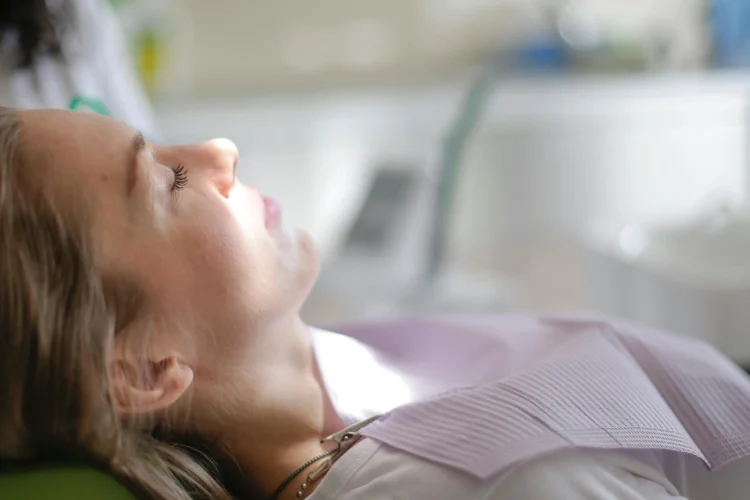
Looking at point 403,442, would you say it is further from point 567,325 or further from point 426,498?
point 567,325

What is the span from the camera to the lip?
0.74m

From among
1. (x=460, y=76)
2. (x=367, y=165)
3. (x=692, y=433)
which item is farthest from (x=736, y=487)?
(x=460, y=76)

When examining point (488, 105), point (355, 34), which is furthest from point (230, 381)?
point (355, 34)

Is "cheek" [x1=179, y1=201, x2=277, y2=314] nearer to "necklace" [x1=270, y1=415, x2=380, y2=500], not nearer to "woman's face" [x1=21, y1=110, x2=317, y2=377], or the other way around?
"woman's face" [x1=21, y1=110, x2=317, y2=377]

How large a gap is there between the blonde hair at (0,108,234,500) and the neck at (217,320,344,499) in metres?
0.07

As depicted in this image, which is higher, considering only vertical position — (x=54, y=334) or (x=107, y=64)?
(x=107, y=64)

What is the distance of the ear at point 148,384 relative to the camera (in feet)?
2.16

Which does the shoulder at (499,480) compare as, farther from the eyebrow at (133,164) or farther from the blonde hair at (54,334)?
the eyebrow at (133,164)

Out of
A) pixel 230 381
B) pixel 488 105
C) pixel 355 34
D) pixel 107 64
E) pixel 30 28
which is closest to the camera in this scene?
pixel 230 381

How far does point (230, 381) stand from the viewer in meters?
0.69

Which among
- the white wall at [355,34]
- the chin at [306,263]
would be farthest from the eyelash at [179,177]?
the white wall at [355,34]

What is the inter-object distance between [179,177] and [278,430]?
22 centimetres

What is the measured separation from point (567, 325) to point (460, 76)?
209 centimetres

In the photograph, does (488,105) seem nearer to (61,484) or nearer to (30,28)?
(30,28)
